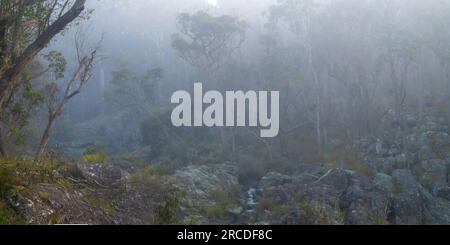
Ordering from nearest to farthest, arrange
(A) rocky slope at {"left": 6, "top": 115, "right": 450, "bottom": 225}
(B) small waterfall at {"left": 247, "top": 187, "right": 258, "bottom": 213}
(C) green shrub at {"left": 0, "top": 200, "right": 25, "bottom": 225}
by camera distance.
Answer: (C) green shrub at {"left": 0, "top": 200, "right": 25, "bottom": 225} < (A) rocky slope at {"left": 6, "top": 115, "right": 450, "bottom": 225} < (B) small waterfall at {"left": 247, "top": 187, "right": 258, "bottom": 213}

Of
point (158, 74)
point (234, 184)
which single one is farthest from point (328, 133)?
point (158, 74)

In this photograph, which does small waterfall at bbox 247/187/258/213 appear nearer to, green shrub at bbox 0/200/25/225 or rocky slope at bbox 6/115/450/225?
rocky slope at bbox 6/115/450/225

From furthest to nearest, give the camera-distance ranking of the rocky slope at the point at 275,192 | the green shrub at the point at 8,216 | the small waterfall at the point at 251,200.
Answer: the small waterfall at the point at 251,200, the rocky slope at the point at 275,192, the green shrub at the point at 8,216

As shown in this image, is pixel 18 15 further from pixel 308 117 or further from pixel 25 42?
pixel 308 117

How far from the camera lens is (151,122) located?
30.3m

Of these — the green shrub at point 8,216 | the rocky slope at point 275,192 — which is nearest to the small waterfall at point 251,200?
the rocky slope at point 275,192

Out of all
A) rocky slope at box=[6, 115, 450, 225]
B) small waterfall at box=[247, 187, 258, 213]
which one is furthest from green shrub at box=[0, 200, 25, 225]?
small waterfall at box=[247, 187, 258, 213]

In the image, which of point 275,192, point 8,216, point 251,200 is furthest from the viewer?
point 251,200

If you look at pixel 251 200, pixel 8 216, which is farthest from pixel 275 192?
pixel 8 216

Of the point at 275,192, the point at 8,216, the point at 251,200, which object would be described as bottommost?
the point at 8,216

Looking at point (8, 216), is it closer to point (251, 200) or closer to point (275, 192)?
point (275, 192)

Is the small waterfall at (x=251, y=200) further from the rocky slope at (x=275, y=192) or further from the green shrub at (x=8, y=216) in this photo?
the green shrub at (x=8, y=216)
